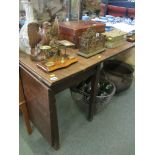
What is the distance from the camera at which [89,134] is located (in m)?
1.58

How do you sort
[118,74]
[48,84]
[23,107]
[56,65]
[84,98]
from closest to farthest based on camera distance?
[48,84] → [56,65] → [23,107] → [84,98] → [118,74]

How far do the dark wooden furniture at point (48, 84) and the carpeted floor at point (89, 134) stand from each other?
17cm

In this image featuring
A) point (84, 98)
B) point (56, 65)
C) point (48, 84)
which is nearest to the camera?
point (48, 84)

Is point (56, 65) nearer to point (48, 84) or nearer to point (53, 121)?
point (48, 84)

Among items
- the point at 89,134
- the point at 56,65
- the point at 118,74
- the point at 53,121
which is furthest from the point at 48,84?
the point at 118,74

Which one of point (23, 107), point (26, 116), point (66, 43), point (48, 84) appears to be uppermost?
point (66, 43)

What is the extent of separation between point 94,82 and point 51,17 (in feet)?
2.41

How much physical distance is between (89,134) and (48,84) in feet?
2.86

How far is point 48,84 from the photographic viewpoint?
0.94 m

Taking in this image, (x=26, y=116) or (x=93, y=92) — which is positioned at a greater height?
(x=93, y=92)

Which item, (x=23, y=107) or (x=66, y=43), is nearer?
(x=66, y=43)

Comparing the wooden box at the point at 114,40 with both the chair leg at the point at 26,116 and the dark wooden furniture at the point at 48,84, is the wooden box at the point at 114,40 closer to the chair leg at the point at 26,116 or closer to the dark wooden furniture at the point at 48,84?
the dark wooden furniture at the point at 48,84

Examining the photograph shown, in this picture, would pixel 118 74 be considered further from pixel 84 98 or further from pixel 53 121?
pixel 53 121
